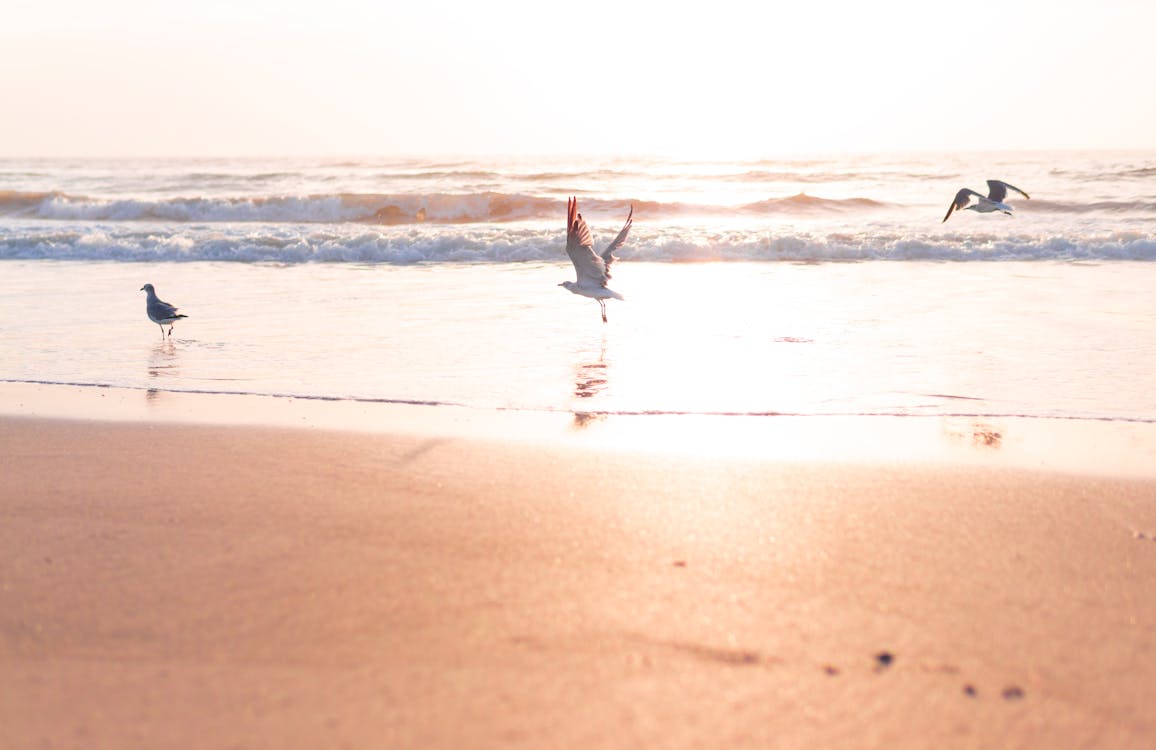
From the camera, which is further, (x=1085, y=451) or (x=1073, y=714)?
(x=1085, y=451)

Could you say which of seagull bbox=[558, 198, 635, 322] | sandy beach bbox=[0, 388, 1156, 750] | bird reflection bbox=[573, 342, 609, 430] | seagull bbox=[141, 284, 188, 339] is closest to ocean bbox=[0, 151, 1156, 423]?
bird reflection bbox=[573, 342, 609, 430]

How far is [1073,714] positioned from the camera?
258 centimetres

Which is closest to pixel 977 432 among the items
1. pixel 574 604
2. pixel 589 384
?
pixel 589 384

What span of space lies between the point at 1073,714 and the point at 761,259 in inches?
539

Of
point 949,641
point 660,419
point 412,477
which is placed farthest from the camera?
point 660,419

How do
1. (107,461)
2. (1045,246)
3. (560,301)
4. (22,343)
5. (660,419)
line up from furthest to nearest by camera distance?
(1045,246), (560,301), (22,343), (660,419), (107,461)

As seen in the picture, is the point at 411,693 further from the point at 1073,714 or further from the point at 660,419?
the point at 660,419

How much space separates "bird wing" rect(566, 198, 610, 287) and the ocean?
1.21ft

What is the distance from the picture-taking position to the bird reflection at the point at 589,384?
5891 millimetres

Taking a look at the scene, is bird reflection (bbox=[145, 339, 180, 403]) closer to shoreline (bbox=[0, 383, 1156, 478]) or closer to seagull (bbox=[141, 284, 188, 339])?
shoreline (bbox=[0, 383, 1156, 478])

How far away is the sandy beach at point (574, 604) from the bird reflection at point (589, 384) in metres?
1.10

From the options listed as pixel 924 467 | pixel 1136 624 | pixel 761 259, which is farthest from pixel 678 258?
pixel 1136 624

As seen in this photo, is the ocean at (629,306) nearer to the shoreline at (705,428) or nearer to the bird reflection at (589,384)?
the bird reflection at (589,384)

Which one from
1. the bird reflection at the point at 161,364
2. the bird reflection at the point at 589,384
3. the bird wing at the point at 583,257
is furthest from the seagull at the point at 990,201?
the bird reflection at the point at 161,364
